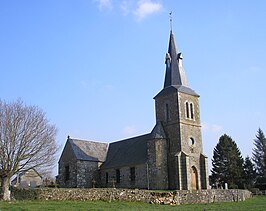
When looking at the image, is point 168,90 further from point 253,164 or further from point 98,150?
point 253,164

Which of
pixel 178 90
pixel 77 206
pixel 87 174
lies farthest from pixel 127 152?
pixel 77 206

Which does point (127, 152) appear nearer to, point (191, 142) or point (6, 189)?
point (191, 142)

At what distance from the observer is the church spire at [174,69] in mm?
43103

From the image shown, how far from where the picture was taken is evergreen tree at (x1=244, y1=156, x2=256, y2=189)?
5853cm

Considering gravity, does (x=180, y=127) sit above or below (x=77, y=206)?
above

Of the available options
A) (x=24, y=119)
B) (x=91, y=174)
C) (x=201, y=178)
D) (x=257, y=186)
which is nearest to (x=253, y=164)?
(x=257, y=186)

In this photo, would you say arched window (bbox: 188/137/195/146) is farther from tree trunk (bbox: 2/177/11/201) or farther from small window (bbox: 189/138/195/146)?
tree trunk (bbox: 2/177/11/201)

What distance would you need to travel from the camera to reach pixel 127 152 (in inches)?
1799

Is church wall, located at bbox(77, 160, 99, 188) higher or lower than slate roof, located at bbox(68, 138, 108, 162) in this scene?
lower

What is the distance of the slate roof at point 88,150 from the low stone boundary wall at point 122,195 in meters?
18.1

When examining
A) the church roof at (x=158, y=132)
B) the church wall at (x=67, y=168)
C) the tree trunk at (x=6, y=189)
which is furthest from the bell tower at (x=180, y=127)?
the tree trunk at (x=6, y=189)

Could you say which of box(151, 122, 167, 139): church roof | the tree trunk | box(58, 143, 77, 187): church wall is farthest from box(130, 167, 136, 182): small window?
the tree trunk

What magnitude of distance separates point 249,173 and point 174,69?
2692 cm

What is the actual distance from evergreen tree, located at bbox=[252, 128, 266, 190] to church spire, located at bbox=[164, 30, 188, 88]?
26.9m
